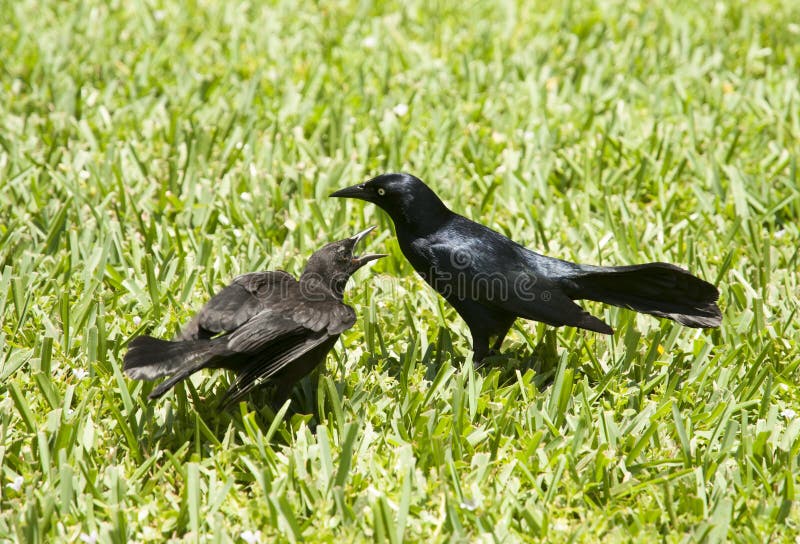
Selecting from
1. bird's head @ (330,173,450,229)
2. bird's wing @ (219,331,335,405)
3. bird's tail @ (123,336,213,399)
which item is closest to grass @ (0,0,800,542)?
bird's wing @ (219,331,335,405)

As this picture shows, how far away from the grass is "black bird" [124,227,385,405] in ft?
0.61

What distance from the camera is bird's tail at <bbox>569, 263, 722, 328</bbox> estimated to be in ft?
13.8

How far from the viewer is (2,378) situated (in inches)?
160

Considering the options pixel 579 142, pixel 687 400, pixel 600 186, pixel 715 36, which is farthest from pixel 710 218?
pixel 715 36

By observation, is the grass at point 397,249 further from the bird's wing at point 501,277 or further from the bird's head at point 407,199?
the bird's head at point 407,199

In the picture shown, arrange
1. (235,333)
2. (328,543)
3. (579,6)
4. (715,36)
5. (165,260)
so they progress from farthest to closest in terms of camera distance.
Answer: (579,6) < (715,36) < (165,260) < (235,333) < (328,543)

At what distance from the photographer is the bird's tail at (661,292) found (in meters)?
4.22

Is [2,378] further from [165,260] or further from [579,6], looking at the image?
[579,6]

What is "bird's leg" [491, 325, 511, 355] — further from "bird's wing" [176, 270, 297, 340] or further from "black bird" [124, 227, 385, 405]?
"bird's wing" [176, 270, 297, 340]

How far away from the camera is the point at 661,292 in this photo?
169 inches

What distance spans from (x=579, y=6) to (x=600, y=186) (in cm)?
327

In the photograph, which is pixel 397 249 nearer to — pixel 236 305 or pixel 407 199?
pixel 407 199

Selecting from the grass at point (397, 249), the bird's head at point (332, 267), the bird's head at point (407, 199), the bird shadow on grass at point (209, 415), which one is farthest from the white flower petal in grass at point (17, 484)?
the bird's head at point (407, 199)

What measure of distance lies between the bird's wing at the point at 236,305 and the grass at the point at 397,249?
1.15ft
